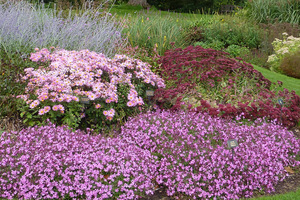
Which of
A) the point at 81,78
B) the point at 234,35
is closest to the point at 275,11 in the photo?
the point at 234,35

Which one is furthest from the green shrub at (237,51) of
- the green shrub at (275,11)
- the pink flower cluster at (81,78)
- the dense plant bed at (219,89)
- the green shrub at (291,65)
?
the pink flower cluster at (81,78)

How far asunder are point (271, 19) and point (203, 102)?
9.06 m

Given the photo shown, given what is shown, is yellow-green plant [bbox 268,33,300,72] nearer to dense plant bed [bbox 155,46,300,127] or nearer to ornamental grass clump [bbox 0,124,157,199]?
dense plant bed [bbox 155,46,300,127]

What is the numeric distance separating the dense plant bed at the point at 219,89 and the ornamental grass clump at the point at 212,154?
48 cm

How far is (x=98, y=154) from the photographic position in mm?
3463

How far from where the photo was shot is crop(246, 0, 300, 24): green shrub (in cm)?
1237

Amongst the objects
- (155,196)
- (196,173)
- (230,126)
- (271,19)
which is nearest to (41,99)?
(155,196)

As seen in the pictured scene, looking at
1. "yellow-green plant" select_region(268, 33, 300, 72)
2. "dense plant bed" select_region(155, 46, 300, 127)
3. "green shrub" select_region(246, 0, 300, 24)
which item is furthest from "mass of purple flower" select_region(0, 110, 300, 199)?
"green shrub" select_region(246, 0, 300, 24)

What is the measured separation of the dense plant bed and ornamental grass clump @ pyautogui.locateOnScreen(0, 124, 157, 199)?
182cm

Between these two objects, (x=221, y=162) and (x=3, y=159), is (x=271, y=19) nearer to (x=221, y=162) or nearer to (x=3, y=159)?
(x=221, y=162)

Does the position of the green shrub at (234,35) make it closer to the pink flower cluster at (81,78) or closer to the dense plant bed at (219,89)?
the dense plant bed at (219,89)

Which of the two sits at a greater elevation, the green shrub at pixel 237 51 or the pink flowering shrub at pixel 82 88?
the pink flowering shrub at pixel 82 88

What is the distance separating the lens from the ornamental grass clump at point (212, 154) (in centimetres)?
331

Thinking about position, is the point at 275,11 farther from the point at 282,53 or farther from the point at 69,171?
the point at 69,171
